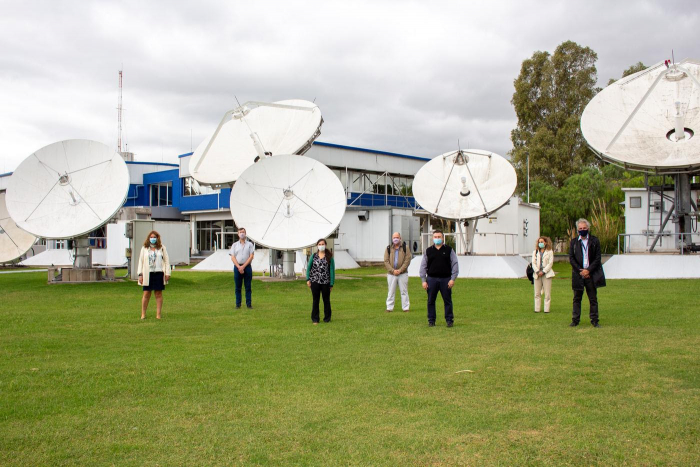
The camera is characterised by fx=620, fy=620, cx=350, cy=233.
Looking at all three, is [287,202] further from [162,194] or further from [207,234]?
[162,194]

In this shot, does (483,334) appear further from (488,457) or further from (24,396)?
(24,396)

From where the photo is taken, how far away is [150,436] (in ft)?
18.3

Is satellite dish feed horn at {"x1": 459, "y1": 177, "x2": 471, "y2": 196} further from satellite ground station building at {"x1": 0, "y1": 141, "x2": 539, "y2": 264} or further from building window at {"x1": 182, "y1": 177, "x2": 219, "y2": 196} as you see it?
building window at {"x1": 182, "y1": 177, "x2": 219, "y2": 196}

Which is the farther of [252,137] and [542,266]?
[252,137]

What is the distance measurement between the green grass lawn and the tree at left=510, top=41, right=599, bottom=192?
4695 cm

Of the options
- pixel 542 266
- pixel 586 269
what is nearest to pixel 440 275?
pixel 586 269

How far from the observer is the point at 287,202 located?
2406 centimetres

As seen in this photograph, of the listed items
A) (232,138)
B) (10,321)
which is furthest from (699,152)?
(10,321)

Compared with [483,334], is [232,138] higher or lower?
higher

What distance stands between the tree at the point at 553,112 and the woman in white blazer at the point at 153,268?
48357 mm

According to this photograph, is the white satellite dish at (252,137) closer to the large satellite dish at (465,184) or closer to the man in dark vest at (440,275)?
the large satellite dish at (465,184)

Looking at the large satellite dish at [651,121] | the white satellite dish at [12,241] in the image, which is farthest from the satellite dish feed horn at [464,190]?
the white satellite dish at [12,241]

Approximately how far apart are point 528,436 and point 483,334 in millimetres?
5895

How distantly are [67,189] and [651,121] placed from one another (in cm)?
2400
